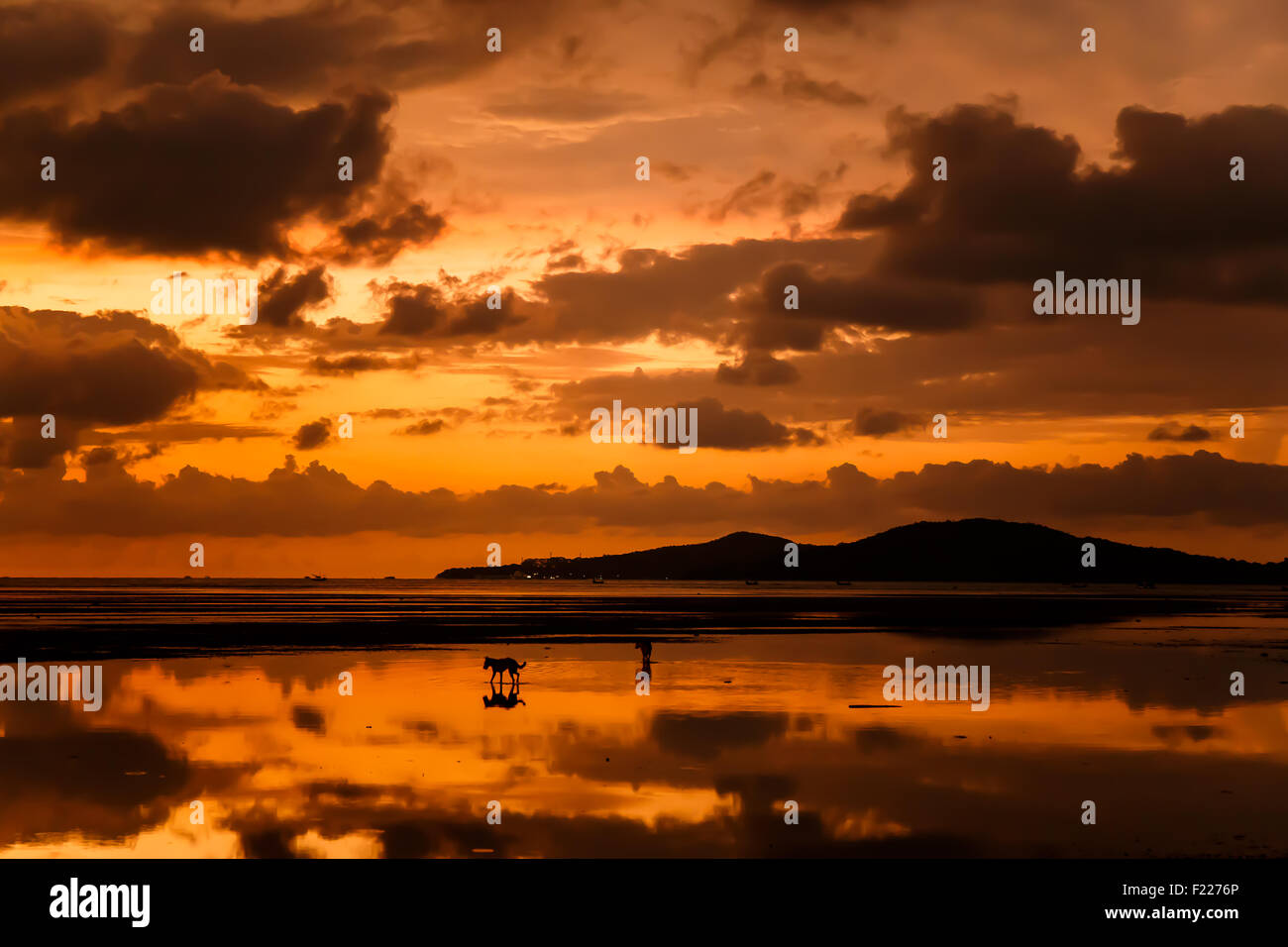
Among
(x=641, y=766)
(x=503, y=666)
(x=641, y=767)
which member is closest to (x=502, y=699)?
(x=503, y=666)

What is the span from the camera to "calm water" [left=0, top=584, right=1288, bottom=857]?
18625 mm

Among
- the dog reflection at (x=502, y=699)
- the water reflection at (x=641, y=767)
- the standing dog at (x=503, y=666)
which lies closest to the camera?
the water reflection at (x=641, y=767)

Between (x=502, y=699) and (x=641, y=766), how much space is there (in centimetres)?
1199

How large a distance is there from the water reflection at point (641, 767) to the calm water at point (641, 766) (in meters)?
0.09

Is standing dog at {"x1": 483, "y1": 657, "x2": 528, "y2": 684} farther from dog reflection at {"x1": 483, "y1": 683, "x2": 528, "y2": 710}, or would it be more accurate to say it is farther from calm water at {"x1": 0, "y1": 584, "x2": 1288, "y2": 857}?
calm water at {"x1": 0, "y1": 584, "x2": 1288, "y2": 857}

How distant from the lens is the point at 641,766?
24625 millimetres

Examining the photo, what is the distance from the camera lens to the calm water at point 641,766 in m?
18.6

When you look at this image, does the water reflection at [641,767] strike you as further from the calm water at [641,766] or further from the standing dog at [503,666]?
the standing dog at [503,666]

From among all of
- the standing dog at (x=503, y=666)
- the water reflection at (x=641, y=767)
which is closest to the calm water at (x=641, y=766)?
the water reflection at (x=641, y=767)

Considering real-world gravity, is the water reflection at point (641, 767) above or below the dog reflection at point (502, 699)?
below
